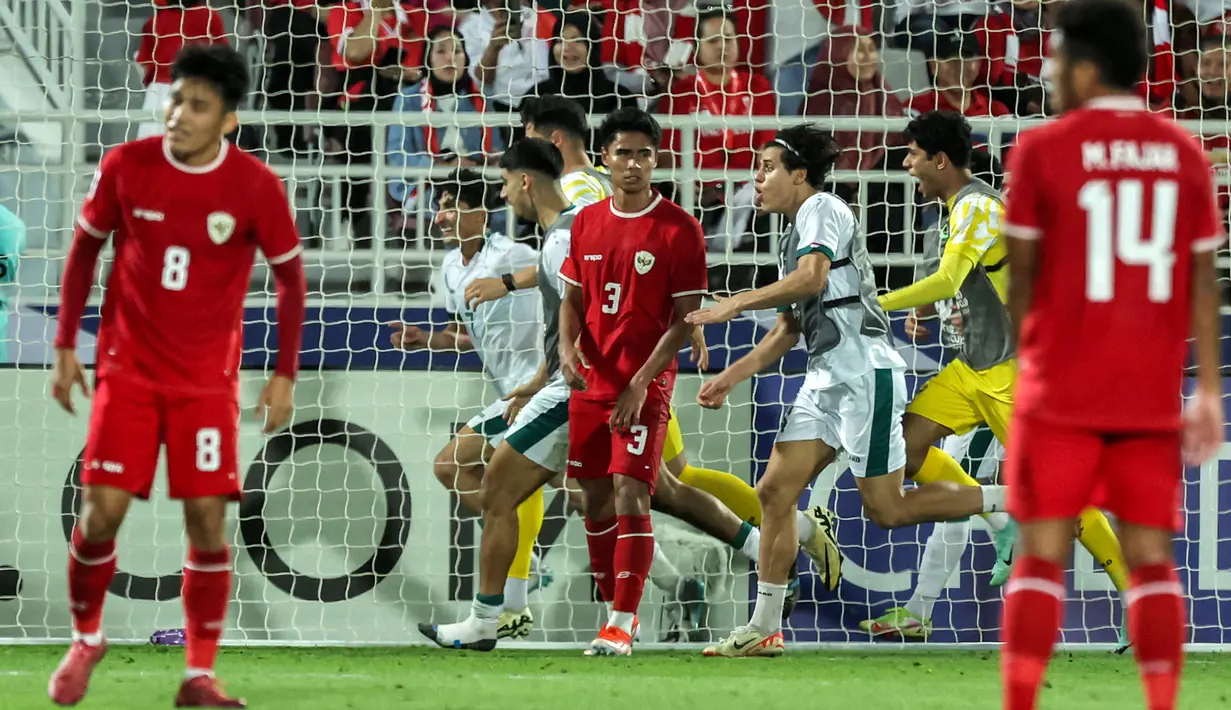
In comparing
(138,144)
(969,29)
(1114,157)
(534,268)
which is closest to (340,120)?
(534,268)

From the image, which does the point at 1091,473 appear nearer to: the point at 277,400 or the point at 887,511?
the point at 277,400

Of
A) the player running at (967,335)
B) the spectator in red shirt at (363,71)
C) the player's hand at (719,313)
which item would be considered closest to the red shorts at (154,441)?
the player's hand at (719,313)

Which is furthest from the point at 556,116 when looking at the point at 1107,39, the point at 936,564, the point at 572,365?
the point at 1107,39

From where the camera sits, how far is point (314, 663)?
585cm

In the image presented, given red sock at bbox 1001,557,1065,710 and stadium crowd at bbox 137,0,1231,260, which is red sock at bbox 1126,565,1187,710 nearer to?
red sock at bbox 1001,557,1065,710

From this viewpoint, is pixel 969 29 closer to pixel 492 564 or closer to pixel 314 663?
pixel 492 564

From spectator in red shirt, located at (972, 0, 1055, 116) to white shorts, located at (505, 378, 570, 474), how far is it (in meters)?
3.82

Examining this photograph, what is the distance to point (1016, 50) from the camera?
891 cm

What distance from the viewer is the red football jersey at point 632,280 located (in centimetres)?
588

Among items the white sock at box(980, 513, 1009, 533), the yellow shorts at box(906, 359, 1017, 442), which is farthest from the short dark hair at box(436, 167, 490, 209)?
the white sock at box(980, 513, 1009, 533)

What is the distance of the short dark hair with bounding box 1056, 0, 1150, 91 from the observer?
10.9ft

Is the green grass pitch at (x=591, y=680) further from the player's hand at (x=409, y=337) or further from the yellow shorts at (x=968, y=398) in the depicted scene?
the player's hand at (x=409, y=337)

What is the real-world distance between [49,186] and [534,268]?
374cm

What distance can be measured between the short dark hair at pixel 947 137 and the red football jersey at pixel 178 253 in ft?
9.33
